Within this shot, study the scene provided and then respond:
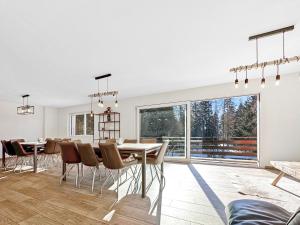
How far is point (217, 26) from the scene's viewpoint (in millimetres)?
2043

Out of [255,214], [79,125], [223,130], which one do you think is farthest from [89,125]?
[255,214]

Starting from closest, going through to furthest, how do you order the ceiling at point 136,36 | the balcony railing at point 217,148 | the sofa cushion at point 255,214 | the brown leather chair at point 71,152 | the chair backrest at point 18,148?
the sofa cushion at point 255,214, the ceiling at point 136,36, the brown leather chair at point 71,152, the chair backrest at point 18,148, the balcony railing at point 217,148

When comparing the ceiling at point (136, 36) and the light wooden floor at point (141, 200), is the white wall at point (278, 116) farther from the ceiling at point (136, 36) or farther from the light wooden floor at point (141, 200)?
the light wooden floor at point (141, 200)

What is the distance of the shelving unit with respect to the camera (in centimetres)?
689

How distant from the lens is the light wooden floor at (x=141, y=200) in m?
2.00

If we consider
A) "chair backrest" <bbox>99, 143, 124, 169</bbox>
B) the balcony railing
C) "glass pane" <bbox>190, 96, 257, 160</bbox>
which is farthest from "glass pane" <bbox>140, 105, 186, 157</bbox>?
"chair backrest" <bbox>99, 143, 124, 169</bbox>

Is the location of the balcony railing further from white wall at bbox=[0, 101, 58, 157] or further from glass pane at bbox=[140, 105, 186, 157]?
white wall at bbox=[0, 101, 58, 157]

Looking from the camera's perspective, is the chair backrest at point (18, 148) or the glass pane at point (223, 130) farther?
the glass pane at point (223, 130)

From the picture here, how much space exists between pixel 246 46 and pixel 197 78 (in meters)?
1.75

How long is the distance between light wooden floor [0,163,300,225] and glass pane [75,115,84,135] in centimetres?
Answer: 460

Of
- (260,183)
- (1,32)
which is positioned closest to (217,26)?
(1,32)

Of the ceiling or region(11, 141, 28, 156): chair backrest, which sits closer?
the ceiling

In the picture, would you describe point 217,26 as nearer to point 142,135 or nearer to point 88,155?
point 88,155

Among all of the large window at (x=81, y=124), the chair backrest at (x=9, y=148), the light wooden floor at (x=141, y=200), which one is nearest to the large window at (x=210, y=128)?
the light wooden floor at (x=141, y=200)
